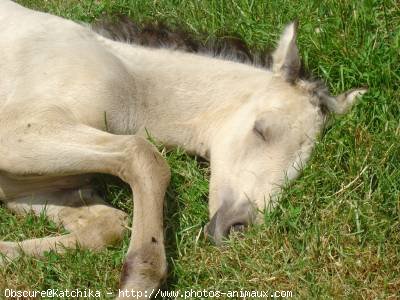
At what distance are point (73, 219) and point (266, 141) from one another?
1.43 meters

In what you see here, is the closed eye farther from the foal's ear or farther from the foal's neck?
the foal's ear

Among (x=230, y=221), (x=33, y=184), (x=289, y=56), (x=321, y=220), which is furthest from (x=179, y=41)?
(x=321, y=220)

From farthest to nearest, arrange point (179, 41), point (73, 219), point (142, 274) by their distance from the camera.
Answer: point (179, 41), point (73, 219), point (142, 274)

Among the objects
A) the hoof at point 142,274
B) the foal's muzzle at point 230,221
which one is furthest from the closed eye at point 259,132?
the hoof at point 142,274

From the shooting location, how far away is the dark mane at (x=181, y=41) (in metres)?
5.90

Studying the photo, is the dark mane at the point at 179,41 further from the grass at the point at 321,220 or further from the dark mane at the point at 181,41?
the grass at the point at 321,220

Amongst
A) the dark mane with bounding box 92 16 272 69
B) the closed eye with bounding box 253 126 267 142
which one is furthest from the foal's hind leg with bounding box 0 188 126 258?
the dark mane with bounding box 92 16 272 69

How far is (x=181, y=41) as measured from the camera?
592cm

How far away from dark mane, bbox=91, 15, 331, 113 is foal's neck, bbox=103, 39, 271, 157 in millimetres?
167

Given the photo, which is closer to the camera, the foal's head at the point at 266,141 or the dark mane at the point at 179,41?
the foal's head at the point at 266,141

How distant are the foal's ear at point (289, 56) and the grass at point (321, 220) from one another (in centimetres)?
45

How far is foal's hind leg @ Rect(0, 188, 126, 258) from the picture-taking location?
4844 millimetres

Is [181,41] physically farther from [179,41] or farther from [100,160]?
[100,160]

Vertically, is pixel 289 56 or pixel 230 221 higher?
pixel 289 56
